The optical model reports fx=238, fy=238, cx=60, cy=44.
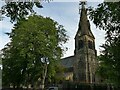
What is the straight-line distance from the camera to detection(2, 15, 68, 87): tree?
17.2 metres

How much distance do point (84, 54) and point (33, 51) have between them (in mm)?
21785

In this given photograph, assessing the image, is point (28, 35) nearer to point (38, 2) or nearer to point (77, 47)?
point (38, 2)

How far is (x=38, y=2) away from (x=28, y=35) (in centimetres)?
1499

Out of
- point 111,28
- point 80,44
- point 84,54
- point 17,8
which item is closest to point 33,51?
point 111,28

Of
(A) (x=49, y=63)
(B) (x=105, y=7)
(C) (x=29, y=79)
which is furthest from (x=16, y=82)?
(B) (x=105, y=7)

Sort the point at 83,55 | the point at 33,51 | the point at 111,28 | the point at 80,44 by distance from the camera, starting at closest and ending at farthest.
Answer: the point at 111,28 → the point at 33,51 → the point at 83,55 → the point at 80,44

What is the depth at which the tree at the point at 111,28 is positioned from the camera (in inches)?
146

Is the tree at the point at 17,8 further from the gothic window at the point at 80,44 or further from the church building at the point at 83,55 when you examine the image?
the gothic window at the point at 80,44

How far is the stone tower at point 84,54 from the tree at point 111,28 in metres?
32.3

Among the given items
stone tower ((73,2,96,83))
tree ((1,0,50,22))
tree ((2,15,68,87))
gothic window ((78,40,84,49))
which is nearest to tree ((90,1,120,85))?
tree ((1,0,50,22))

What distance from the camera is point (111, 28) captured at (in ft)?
13.2

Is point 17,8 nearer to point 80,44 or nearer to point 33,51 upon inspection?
point 33,51

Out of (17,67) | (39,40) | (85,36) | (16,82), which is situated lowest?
(16,82)

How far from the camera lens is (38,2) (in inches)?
103
